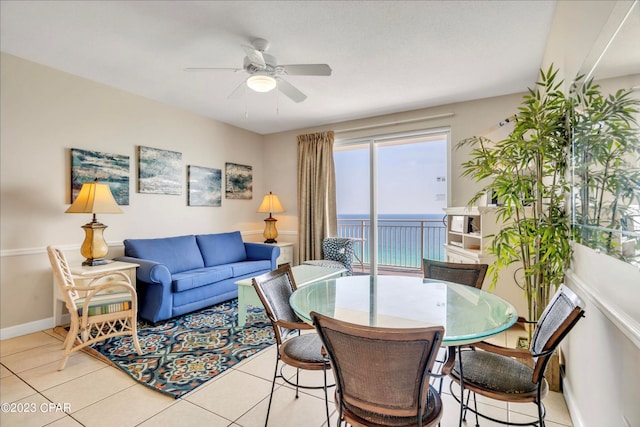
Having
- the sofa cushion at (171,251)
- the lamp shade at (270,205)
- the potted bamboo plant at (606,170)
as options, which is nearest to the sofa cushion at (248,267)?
the sofa cushion at (171,251)

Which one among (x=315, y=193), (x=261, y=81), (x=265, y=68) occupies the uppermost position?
(x=265, y=68)

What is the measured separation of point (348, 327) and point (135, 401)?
176 cm

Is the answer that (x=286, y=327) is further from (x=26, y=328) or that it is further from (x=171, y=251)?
(x=26, y=328)

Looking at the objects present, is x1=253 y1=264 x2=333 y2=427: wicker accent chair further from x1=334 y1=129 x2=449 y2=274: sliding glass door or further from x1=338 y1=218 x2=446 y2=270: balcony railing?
x1=338 y1=218 x2=446 y2=270: balcony railing

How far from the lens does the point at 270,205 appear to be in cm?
525

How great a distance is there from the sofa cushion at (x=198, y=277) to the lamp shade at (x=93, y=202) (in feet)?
3.11

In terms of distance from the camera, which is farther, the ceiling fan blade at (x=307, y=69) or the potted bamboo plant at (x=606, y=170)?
the ceiling fan blade at (x=307, y=69)

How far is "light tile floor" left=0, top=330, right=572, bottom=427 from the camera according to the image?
70.1 inches

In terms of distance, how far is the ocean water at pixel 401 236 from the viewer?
5.57 m

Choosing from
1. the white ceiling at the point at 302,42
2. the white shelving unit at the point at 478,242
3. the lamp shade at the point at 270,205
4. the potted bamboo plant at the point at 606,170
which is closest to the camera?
the potted bamboo plant at the point at 606,170

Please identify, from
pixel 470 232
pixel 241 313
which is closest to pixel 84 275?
pixel 241 313

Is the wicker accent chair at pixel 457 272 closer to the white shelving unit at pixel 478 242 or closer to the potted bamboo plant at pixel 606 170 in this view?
the white shelving unit at pixel 478 242

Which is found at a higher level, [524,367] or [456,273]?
[456,273]

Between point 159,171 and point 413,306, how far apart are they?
3.75 meters
